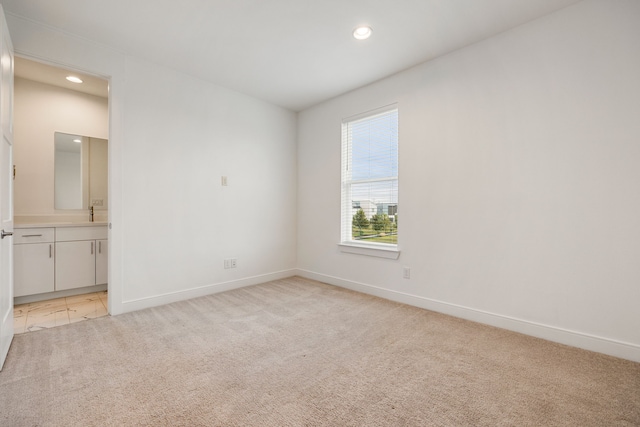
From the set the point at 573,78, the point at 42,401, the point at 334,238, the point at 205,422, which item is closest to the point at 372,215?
the point at 334,238

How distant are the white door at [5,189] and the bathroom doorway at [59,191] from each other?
0.87 meters

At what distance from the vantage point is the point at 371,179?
3.65 metres

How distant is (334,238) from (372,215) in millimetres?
667

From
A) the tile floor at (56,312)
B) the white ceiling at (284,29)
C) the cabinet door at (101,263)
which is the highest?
the white ceiling at (284,29)

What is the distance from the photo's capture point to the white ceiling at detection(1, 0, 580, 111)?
7.39 ft

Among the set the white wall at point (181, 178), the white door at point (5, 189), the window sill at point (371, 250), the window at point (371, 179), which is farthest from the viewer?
the window at point (371, 179)

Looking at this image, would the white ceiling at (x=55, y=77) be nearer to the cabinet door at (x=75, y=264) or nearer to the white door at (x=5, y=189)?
the white door at (x=5, y=189)

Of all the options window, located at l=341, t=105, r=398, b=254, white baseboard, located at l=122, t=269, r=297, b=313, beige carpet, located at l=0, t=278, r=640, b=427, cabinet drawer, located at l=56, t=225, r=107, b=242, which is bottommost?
beige carpet, located at l=0, t=278, r=640, b=427

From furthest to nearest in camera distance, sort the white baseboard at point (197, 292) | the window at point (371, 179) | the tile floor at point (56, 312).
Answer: the window at point (371, 179)
the white baseboard at point (197, 292)
the tile floor at point (56, 312)

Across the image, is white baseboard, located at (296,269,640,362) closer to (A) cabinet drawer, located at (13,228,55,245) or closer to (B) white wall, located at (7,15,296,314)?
(B) white wall, located at (7,15,296,314)

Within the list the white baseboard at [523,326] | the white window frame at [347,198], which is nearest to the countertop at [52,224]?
the white window frame at [347,198]

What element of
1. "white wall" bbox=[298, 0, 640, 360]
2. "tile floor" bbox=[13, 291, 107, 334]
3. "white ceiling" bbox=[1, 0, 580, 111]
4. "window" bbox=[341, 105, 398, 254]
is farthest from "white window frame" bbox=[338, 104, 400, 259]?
"tile floor" bbox=[13, 291, 107, 334]

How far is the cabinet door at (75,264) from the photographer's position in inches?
135

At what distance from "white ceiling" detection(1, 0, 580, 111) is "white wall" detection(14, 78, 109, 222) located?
154 cm
